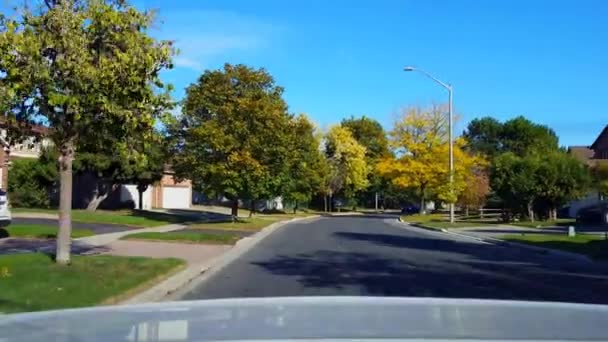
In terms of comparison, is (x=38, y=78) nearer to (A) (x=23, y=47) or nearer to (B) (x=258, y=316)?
(A) (x=23, y=47)

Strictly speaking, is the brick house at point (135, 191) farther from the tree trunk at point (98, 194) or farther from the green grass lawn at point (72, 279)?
the green grass lawn at point (72, 279)

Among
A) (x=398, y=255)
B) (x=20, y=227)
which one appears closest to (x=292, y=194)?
(x=20, y=227)

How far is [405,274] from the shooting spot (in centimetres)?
1537

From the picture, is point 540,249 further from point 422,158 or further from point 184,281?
point 422,158

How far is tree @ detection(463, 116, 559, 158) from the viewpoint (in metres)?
107

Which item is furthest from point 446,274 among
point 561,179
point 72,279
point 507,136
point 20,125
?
point 507,136

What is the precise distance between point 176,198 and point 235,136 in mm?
25523

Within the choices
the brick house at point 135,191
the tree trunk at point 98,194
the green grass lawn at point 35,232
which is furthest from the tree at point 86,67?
the tree trunk at point 98,194

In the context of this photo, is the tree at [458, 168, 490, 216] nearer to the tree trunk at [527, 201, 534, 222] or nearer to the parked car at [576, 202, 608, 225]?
the tree trunk at [527, 201, 534, 222]

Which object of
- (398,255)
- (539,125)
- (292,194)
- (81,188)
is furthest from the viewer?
(539,125)

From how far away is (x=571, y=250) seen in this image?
23.3 metres

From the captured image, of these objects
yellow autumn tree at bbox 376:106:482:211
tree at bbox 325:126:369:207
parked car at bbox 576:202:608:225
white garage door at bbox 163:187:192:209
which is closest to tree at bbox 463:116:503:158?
tree at bbox 325:126:369:207

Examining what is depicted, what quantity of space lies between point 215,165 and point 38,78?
79.6 feet

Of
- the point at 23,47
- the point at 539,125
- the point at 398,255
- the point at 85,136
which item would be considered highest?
the point at 539,125
